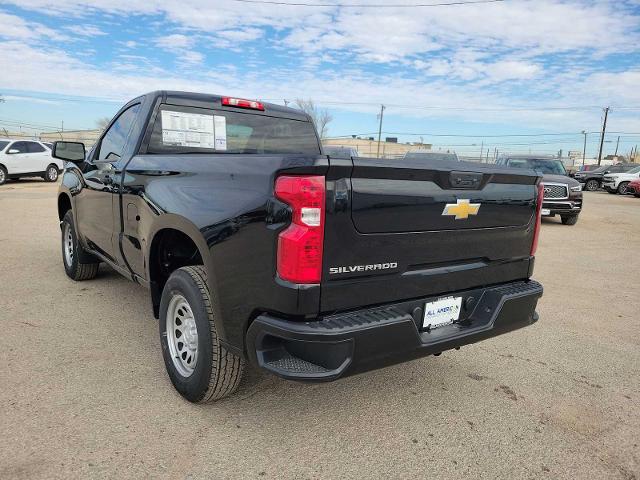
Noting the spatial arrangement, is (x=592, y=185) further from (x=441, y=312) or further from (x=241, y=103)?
(x=441, y=312)

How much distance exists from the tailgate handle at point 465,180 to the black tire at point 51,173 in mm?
21176

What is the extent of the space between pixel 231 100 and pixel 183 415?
249cm

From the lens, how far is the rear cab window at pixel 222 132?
143 inches

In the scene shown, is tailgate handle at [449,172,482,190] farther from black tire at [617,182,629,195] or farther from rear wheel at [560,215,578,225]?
black tire at [617,182,629,195]

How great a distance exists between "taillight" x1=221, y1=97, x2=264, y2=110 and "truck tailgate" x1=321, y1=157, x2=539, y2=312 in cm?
209

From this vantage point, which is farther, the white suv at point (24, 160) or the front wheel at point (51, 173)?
the front wheel at point (51, 173)

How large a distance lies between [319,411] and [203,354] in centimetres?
78

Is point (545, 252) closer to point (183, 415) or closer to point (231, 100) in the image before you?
point (231, 100)

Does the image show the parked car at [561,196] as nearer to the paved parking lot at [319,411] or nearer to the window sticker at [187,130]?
the paved parking lot at [319,411]

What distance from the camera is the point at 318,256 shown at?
208 cm

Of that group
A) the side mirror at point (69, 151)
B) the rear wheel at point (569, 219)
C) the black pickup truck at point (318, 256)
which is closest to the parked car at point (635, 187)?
the rear wheel at point (569, 219)

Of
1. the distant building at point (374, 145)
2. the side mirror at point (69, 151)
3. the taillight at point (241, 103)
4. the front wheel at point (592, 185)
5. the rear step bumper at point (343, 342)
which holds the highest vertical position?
the distant building at point (374, 145)

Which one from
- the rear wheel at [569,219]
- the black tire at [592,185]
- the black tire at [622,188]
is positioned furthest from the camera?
the black tire at [592,185]

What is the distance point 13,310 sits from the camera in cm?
430
